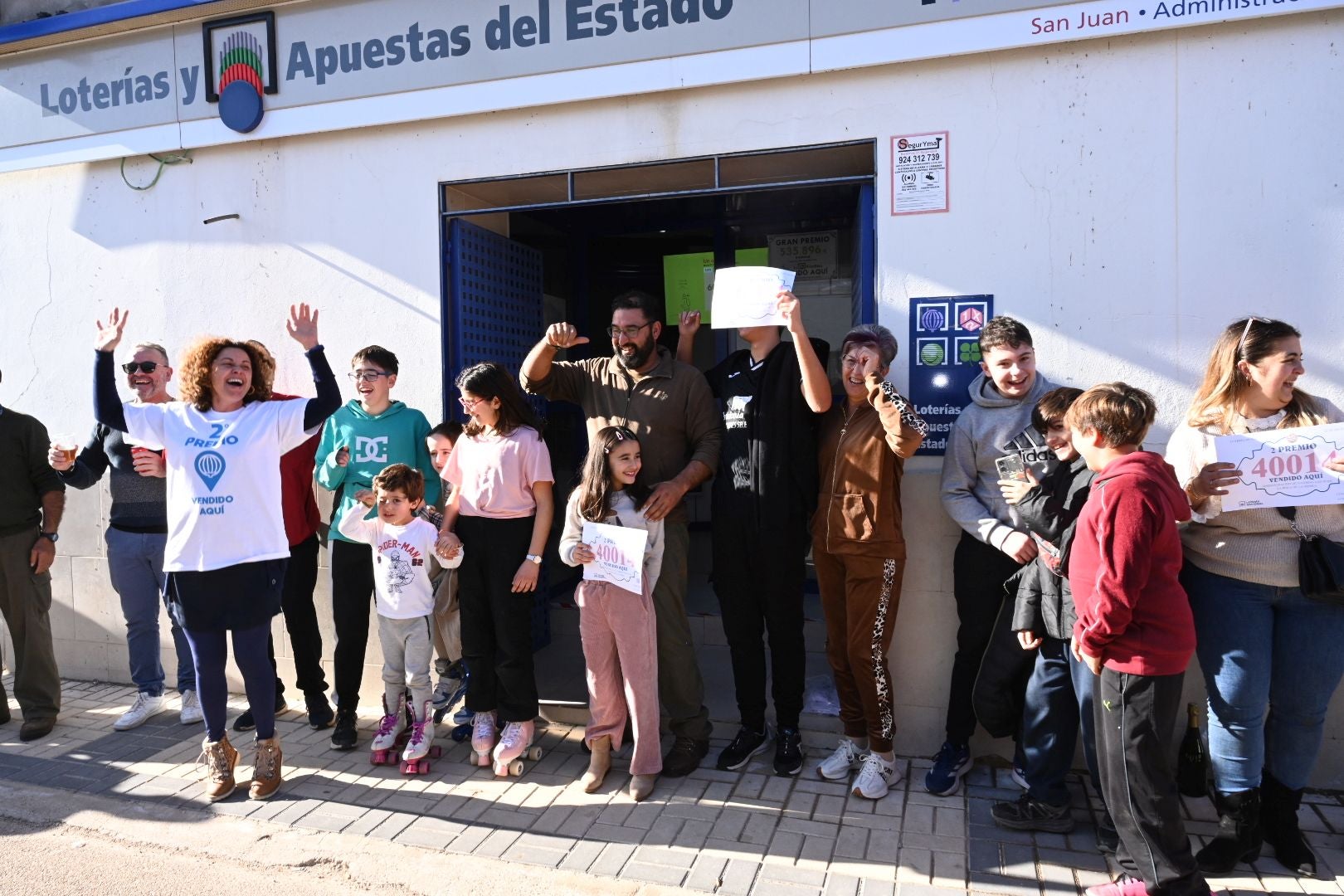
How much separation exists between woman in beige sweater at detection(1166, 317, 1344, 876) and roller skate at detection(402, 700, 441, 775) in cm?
313

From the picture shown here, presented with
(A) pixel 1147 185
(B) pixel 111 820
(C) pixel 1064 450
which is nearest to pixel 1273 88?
(A) pixel 1147 185

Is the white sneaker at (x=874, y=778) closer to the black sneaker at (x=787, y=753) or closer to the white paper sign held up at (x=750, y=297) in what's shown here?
the black sneaker at (x=787, y=753)

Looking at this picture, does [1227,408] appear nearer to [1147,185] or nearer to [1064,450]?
[1064,450]

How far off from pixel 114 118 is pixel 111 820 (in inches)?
158

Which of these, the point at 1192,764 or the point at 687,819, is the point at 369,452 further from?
the point at 1192,764

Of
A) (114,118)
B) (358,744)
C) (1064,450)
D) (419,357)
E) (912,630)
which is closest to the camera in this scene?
(1064,450)

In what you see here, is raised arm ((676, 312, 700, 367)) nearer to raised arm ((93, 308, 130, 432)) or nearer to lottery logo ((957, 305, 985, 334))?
lottery logo ((957, 305, 985, 334))

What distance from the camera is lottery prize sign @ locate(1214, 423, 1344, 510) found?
9.36 feet

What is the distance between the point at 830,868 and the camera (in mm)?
3113

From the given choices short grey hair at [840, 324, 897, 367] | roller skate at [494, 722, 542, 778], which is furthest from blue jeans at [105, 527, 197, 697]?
short grey hair at [840, 324, 897, 367]

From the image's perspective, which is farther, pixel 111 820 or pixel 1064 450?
pixel 111 820

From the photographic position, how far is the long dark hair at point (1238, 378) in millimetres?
2965

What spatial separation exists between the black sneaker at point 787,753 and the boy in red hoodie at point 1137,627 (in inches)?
54.2

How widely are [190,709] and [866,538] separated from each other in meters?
3.72
